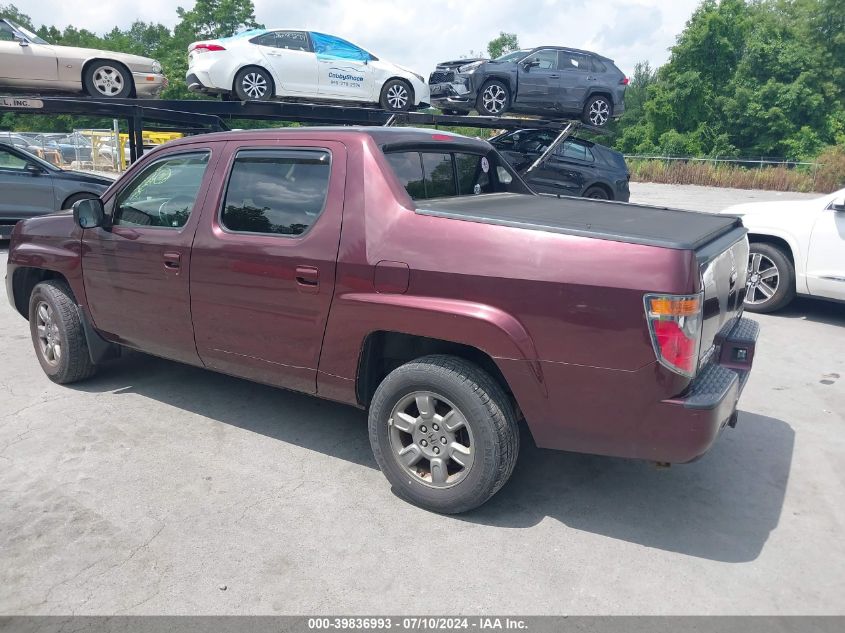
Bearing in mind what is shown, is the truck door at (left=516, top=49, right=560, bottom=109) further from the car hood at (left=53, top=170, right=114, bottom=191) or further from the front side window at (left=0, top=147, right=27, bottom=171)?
the front side window at (left=0, top=147, right=27, bottom=171)

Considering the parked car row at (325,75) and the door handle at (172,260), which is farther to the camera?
the parked car row at (325,75)

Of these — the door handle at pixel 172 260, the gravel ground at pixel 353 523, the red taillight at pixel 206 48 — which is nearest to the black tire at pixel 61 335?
the gravel ground at pixel 353 523

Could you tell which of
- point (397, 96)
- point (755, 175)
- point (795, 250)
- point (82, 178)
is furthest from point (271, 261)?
point (755, 175)

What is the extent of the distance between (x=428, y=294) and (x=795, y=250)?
5.72m

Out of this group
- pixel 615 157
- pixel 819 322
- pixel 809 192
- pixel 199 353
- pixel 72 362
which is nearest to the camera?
pixel 199 353

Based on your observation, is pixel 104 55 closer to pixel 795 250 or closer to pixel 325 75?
pixel 325 75

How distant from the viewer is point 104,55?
33.4 ft

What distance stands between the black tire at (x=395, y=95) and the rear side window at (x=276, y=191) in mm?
8107

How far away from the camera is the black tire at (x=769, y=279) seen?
7582 millimetres

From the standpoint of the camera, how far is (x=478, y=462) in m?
3.29

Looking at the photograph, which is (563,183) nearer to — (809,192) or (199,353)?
(199,353)

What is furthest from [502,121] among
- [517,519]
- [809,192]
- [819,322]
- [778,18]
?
[778,18]

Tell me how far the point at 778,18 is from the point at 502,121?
62.4m

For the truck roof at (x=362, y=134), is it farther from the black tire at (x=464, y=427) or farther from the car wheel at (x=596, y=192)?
the car wheel at (x=596, y=192)
